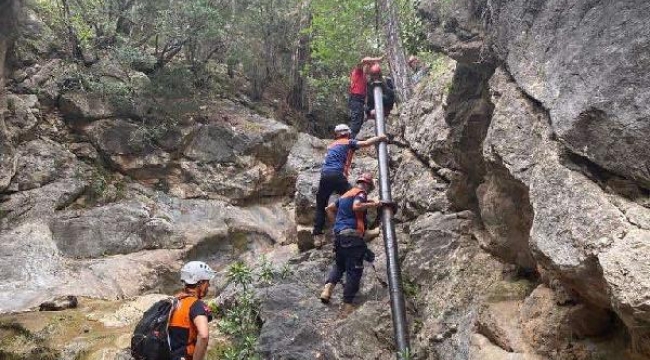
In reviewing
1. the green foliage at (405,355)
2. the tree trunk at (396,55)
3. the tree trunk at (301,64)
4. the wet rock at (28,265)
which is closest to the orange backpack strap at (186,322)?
the green foliage at (405,355)

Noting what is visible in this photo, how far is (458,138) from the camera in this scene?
29.2 ft

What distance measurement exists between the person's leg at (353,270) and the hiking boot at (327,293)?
0.27 meters

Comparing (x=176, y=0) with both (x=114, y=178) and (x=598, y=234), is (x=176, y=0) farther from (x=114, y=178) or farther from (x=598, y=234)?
(x=598, y=234)

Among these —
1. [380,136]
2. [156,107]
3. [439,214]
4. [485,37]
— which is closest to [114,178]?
[156,107]

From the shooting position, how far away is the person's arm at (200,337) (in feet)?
19.4

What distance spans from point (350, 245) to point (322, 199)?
2.01 meters

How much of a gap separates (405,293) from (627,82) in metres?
4.96

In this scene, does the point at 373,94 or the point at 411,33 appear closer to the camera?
the point at 373,94

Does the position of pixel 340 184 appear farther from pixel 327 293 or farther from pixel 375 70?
pixel 375 70

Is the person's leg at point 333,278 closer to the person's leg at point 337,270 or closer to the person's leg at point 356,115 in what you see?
the person's leg at point 337,270

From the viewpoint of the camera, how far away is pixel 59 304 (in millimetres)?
10758

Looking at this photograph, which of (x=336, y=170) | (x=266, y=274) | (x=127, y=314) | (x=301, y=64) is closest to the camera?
(x=266, y=274)

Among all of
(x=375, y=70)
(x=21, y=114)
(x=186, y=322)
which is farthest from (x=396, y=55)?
(x=186, y=322)

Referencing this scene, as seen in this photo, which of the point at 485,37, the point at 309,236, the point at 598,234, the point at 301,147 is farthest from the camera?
the point at 301,147
